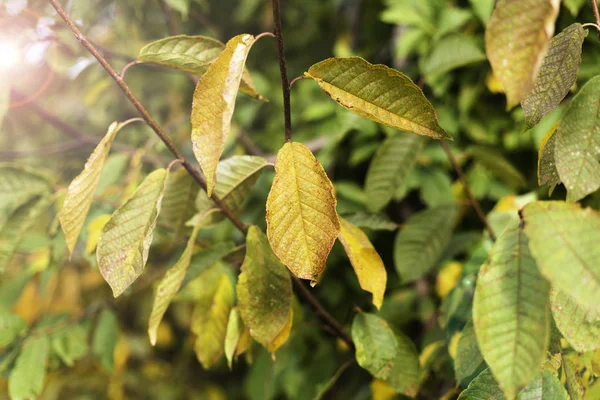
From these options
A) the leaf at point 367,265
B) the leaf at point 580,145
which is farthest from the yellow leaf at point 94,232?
the leaf at point 580,145

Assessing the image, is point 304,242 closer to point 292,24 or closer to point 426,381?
point 426,381

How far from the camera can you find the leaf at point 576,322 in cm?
49

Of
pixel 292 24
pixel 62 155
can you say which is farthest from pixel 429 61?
Result: pixel 62 155

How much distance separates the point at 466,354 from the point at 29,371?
77 centimetres

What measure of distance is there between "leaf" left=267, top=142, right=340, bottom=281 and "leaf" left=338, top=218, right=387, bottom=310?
90 millimetres

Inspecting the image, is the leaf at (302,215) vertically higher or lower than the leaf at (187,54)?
lower

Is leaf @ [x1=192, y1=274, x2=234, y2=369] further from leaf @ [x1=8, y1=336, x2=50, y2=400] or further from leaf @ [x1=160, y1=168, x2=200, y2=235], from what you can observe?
leaf @ [x1=8, y1=336, x2=50, y2=400]

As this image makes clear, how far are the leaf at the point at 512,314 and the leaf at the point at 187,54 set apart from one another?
325 millimetres

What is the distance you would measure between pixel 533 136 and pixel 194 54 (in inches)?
31.5

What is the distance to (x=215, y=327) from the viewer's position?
0.80 metres

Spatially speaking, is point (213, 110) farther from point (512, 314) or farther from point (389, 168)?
point (389, 168)

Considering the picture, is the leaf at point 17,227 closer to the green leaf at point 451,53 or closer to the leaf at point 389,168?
the leaf at point 389,168

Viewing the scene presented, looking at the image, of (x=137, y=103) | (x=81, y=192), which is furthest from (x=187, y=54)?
(x=81, y=192)

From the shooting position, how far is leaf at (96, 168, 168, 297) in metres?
0.54
